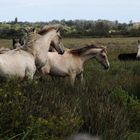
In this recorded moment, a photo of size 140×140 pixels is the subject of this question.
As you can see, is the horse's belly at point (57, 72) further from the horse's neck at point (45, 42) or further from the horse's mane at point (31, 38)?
the horse's mane at point (31, 38)

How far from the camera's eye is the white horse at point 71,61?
16.2 metres

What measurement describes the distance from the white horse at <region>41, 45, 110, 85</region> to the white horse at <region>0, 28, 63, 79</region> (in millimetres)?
1706

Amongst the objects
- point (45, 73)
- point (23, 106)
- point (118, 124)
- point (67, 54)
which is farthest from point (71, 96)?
point (67, 54)

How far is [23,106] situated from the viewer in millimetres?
7121

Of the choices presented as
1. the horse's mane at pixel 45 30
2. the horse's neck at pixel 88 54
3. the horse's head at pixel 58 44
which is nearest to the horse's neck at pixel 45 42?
the horse's mane at pixel 45 30

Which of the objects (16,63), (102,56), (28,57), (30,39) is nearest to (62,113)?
(16,63)

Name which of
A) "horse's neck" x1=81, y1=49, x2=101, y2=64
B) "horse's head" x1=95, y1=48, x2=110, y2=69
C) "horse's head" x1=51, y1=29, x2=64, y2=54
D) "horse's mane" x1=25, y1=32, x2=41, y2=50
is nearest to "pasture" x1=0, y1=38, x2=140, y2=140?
"horse's mane" x1=25, y1=32, x2=41, y2=50

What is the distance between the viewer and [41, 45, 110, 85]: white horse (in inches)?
636

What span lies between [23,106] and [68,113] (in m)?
0.77

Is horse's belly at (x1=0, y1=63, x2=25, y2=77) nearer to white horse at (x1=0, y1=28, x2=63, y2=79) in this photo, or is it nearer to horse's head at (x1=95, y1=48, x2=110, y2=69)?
white horse at (x1=0, y1=28, x2=63, y2=79)

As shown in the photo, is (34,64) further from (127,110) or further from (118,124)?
(118,124)

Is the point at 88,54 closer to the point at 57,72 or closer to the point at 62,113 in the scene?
the point at 57,72

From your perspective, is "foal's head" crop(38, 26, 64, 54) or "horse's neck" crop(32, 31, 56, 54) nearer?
"horse's neck" crop(32, 31, 56, 54)

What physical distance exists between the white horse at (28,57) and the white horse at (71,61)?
1.71 metres
